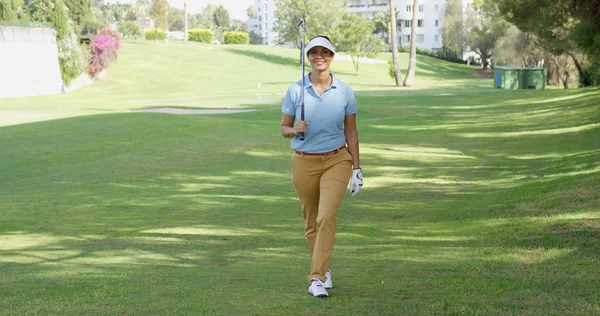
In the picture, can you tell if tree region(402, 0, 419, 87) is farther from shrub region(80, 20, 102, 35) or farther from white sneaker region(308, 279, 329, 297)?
white sneaker region(308, 279, 329, 297)

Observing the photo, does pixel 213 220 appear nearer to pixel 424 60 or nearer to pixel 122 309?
pixel 122 309

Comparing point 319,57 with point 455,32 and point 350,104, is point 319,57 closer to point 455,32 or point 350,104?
point 350,104

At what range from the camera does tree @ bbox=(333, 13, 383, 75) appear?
88875 mm

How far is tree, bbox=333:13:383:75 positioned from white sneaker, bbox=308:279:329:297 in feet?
272

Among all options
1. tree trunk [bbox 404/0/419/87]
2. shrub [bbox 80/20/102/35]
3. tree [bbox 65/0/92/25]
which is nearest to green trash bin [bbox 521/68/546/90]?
tree trunk [bbox 404/0/419/87]

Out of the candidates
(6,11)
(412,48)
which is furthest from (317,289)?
(412,48)

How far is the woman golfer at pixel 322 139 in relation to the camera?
280 inches

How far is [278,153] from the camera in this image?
78.6 feet

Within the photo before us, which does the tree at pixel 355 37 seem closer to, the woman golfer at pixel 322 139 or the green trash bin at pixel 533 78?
the green trash bin at pixel 533 78

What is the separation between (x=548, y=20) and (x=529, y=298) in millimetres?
26220

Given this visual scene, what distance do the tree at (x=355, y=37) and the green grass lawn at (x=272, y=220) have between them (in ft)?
185

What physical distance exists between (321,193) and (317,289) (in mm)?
846

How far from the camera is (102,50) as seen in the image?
242 ft

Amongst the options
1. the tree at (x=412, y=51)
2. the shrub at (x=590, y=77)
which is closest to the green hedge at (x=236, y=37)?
the tree at (x=412, y=51)
